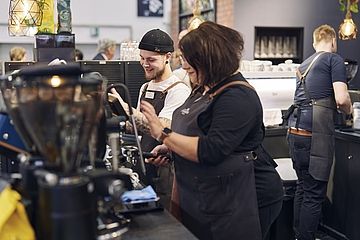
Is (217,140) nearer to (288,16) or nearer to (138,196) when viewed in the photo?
(138,196)

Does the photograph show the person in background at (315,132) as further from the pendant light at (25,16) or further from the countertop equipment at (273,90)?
the pendant light at (25,16)

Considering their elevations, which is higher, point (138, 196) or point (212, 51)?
point (212, 51)

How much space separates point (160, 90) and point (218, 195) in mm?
966

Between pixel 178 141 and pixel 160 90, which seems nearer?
pixel 178 141

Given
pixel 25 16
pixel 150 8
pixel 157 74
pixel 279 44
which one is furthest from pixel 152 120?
pixel 150 8

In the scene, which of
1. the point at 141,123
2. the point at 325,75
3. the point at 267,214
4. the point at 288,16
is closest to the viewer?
the point at 267,214

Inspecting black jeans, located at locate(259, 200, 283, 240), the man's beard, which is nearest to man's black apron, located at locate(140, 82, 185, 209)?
the man's beard

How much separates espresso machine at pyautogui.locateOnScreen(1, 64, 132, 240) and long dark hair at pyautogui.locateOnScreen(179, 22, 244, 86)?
710 mm

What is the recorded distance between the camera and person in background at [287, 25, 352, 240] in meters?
3.60

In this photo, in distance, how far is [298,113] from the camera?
3742mm

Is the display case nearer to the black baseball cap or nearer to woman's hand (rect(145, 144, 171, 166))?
the black baseball cap

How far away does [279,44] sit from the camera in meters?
6.86

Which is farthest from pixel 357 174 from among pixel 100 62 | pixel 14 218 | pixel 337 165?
pixel 14 218

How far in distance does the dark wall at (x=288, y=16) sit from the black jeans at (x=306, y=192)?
298 centimetres
